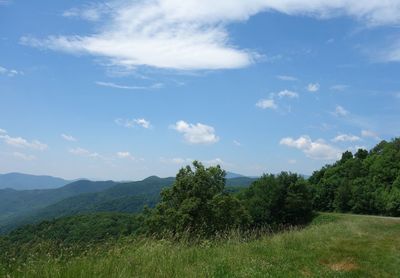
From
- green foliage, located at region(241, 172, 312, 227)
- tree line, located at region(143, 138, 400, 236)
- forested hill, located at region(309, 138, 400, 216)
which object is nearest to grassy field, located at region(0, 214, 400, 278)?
tree line, located at region(143, 138, 400, 236)

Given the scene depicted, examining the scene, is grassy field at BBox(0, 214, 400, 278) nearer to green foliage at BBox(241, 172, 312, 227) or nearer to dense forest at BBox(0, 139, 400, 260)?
dense forest at BBox(0, 139, 400, 260)

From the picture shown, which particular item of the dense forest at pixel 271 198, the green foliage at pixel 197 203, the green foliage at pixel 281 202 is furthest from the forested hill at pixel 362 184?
the green foliage at pixel 197 203

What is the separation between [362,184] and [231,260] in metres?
71.8

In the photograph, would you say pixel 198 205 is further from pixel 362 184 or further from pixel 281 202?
pixel 362 184

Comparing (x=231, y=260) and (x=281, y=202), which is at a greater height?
(x=231, y=260)

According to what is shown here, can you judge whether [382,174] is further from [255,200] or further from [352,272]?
[352,272]

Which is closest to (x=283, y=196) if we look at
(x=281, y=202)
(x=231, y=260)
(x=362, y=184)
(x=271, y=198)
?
(x=281, y=202)

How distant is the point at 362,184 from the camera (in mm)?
75188

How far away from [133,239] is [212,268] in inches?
90.2

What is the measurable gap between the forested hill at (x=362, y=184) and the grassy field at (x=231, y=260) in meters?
53.6

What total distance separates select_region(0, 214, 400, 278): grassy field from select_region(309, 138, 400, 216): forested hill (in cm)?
5356

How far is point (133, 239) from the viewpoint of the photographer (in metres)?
9.73

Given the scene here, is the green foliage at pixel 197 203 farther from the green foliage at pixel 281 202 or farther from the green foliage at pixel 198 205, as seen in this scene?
the green foliage at pixel 281 202

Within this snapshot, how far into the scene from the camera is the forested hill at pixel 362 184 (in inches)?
2613
